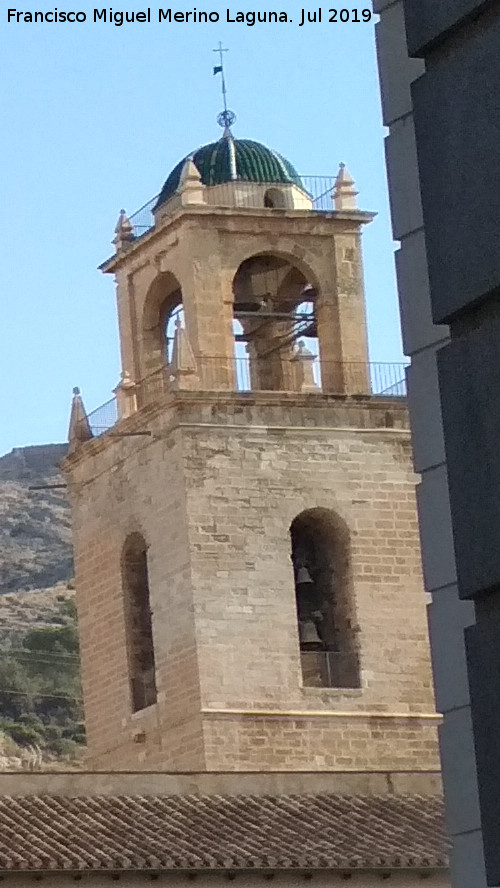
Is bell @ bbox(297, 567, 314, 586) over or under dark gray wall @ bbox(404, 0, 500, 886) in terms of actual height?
over

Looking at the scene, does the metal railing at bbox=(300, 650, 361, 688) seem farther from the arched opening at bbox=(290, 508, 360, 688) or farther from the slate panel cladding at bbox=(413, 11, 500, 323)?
the slate panel cladding at bbox=(413, 11, 500, 323)

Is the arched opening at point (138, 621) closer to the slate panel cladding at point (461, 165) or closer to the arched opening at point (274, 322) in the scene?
the arched opening at point (274, 322)

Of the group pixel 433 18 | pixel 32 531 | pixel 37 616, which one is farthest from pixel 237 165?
pixel 32 531

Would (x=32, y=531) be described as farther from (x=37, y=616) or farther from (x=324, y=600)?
(x=324, y=600)

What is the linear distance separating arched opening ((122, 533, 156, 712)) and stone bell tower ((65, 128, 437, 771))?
33 mm

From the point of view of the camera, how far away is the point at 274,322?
107ft

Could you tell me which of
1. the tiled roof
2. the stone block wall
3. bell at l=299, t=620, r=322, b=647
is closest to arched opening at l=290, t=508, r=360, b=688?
bell at l=299, t=620, r=322, b=647

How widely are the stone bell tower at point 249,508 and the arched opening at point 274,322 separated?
0.03 meters

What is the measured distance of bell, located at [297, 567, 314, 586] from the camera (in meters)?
31.7

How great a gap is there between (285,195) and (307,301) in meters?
1.27

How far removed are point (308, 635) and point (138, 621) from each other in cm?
222

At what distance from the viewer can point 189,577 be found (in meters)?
30.8

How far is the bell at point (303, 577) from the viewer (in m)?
31.7

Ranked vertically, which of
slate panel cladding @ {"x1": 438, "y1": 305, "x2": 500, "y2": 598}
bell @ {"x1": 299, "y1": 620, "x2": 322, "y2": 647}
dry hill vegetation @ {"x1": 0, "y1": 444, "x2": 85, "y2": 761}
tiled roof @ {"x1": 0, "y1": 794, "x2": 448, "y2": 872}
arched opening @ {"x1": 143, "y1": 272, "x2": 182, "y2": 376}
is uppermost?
dry hill vegetation @ {"x1": 0, "y1": 444, "x2": 85, "y2": 761}
